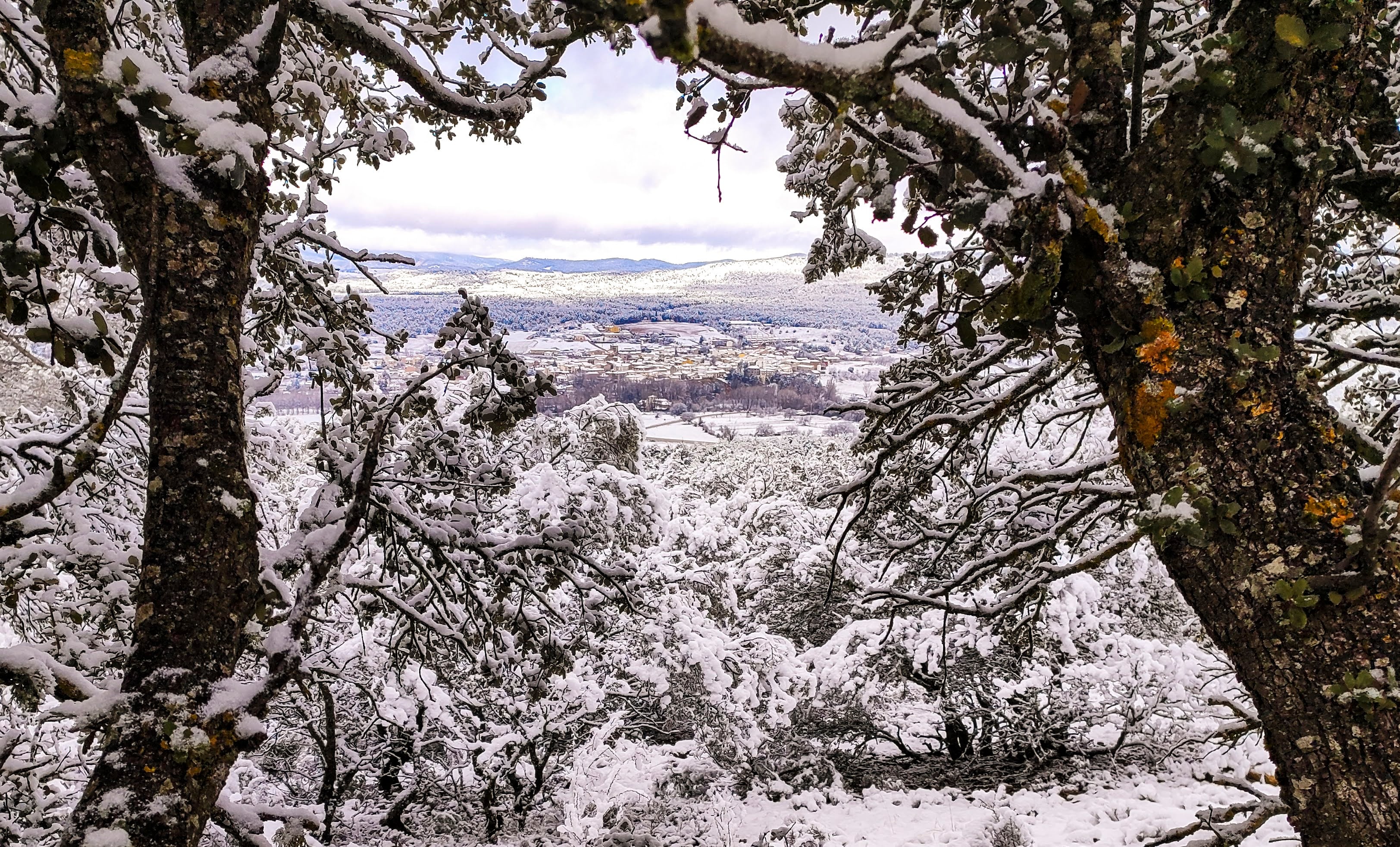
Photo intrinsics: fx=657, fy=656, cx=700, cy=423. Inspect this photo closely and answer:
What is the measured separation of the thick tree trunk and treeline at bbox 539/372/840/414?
34.6ft

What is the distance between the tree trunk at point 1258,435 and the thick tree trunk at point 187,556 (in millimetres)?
1773

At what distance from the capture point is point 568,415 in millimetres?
7496

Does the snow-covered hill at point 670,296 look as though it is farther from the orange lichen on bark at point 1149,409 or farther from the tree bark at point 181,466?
the orange lichen on bark at point 1149,409

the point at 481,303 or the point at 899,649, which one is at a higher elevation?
the point at 481,303

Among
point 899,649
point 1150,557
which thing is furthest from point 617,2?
point 1150,557

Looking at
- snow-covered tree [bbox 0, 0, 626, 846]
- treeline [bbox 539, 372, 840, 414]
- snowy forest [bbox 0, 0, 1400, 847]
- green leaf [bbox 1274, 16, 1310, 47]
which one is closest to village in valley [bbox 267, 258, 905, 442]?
treeline [bbox 539, 372, 840, 414]

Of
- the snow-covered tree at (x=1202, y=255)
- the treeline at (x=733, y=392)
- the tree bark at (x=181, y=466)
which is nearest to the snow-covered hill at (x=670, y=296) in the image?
the treeline at (x=733, y=392)

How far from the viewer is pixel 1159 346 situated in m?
1.12

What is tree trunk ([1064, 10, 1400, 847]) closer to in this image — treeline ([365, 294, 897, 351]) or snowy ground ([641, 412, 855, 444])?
treeline ([365, 294, 897, 351])

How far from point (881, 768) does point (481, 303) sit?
28.5 ft

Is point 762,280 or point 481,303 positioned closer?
point 481,303

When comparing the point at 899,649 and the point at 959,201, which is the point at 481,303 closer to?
the point at 959,201

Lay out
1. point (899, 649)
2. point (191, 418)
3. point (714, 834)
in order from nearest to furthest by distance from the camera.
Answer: point (191, 418) < point (714, 834) < point (899, 649)

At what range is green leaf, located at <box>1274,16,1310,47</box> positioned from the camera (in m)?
1.01
